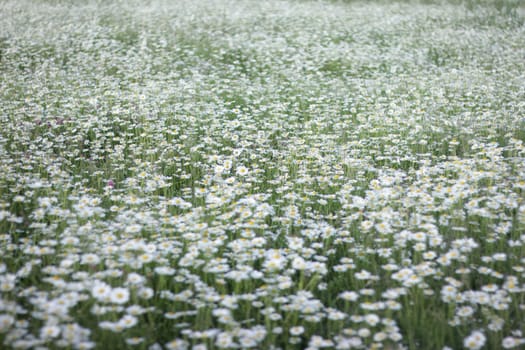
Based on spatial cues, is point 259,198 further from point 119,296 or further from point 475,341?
point 475,341

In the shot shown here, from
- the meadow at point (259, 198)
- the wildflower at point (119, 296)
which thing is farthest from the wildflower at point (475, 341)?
the wildflower at point (119, 296)

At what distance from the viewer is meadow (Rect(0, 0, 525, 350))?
9.10ft

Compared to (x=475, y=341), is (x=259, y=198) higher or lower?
higher

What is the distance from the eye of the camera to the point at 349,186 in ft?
14.5

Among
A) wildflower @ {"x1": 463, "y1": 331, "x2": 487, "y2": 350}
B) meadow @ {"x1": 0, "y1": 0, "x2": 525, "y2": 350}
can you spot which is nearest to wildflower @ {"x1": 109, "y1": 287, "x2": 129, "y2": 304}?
meadow @ {"x1": 0, "y1": 0, "x2": 525, "y2": 350}

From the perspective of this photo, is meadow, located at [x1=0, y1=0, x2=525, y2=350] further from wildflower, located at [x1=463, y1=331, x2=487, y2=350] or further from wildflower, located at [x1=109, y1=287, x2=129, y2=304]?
wildflower, located at [x1=463, y1=331, x2=487, y2=350]

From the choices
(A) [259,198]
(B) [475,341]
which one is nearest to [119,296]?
(A) [259,198]

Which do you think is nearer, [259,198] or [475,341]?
[475,341]

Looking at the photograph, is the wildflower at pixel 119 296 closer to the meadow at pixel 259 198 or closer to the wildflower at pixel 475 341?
the meadow at pixel 259 198

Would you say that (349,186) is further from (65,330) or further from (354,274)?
(65,330)

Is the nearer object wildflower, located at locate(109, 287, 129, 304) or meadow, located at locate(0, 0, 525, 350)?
wildflower, located at locate(109, 287, 129, 304)

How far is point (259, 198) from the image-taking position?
405 cm

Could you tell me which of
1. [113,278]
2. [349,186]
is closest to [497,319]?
[349,186]

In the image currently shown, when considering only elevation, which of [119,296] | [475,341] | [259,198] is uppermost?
[259,198]
